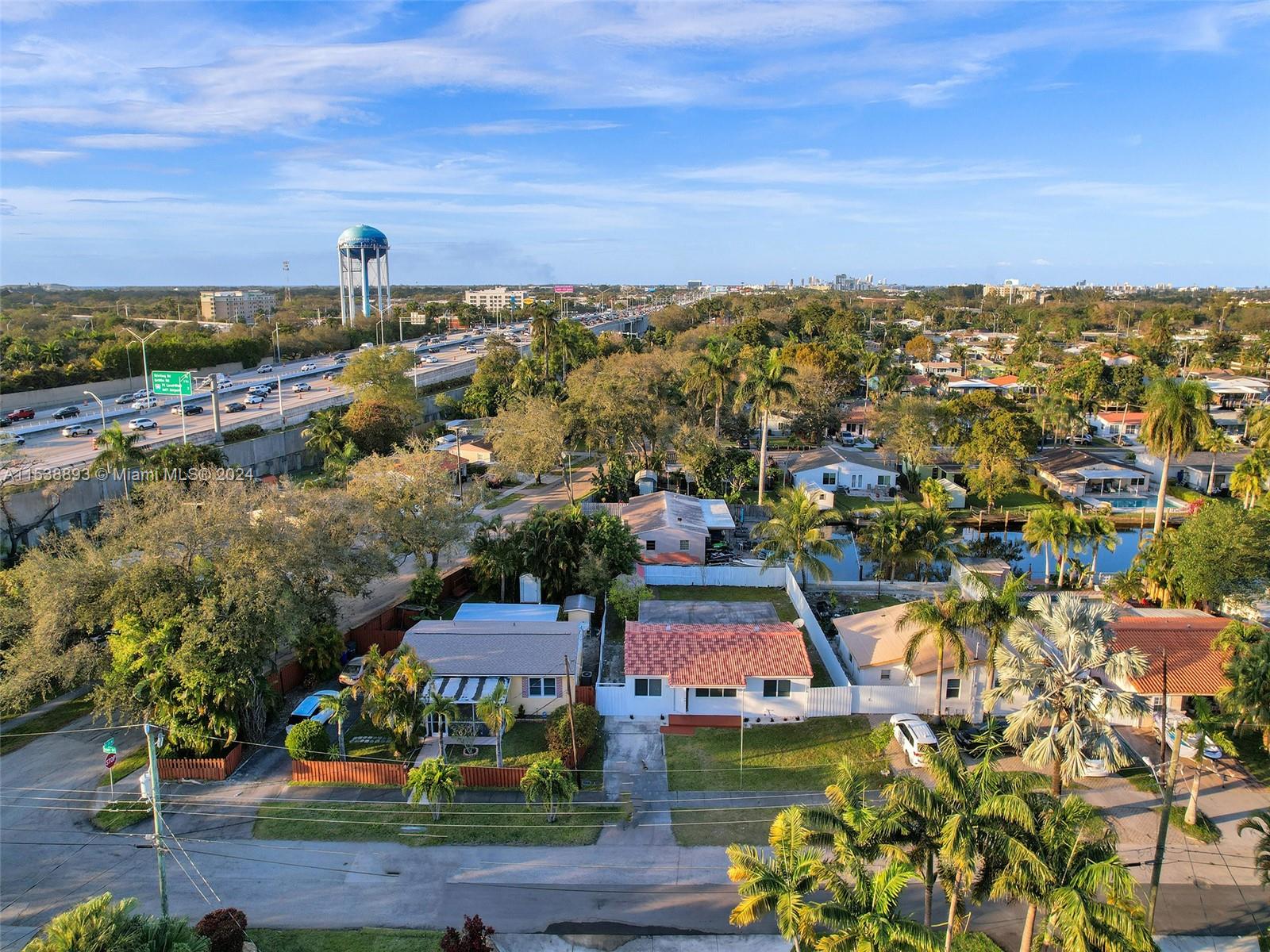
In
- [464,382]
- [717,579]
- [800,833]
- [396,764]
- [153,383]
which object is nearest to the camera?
[800,833]

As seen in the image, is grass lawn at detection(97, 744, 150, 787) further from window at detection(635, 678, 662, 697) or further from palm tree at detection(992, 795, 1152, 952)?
palm tree at detection(992, 795, 1152, 952)

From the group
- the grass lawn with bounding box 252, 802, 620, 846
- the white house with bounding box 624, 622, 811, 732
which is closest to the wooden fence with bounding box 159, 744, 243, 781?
the grass lawn with bounding box 252, 802, 620, 846

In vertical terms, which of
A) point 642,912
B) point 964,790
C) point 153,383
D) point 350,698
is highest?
point 153,383

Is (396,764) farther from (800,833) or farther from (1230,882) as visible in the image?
(1230,882)

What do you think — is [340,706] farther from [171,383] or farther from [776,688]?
[171,383]

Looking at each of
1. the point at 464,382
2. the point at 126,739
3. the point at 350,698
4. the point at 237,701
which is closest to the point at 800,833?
the point at 350,698

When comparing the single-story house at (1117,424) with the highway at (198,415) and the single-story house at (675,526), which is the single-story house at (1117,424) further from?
the highway at (198,415)
